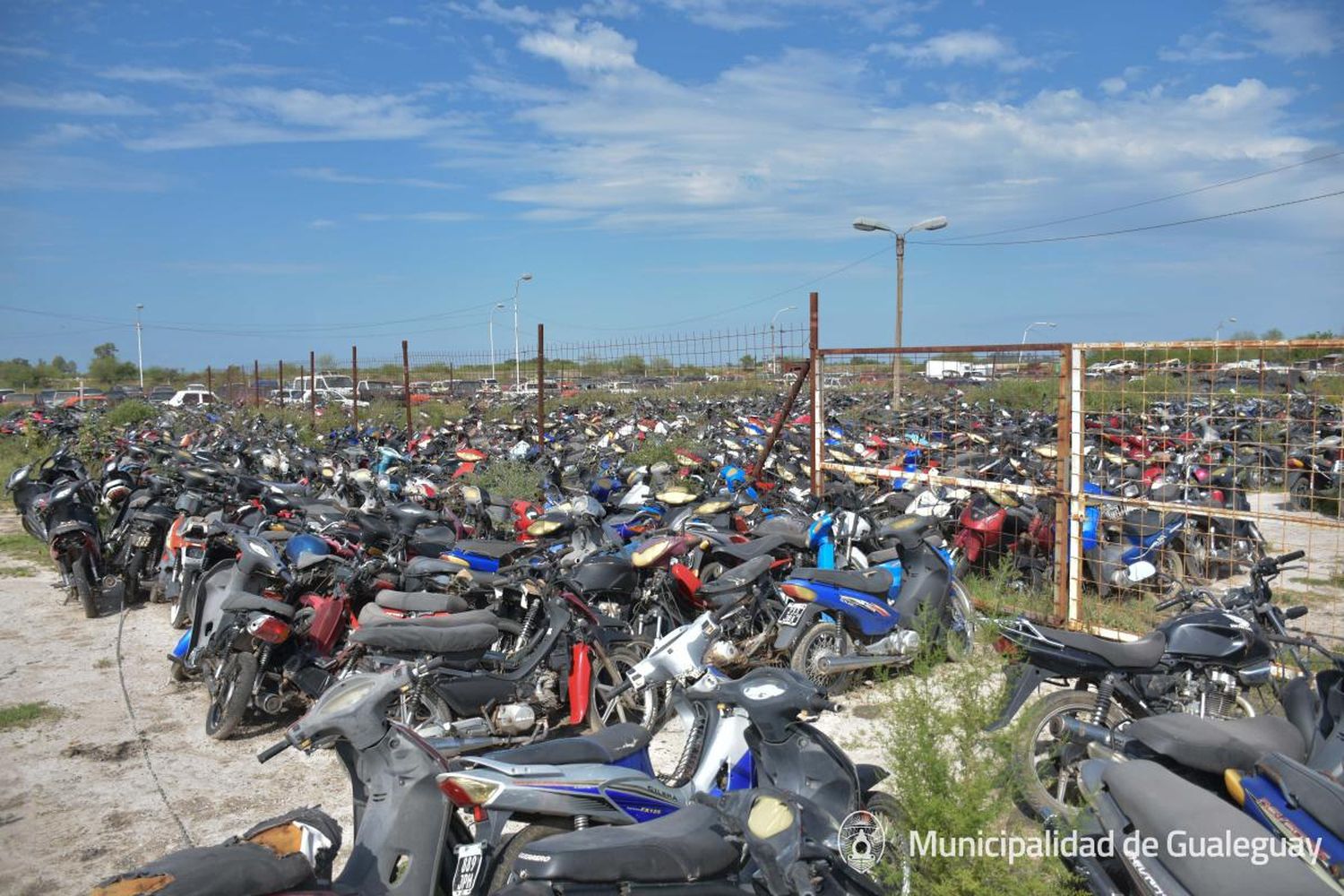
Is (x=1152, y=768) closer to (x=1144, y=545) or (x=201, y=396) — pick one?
(x=1144, y=545)

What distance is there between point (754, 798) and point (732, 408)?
14.6m

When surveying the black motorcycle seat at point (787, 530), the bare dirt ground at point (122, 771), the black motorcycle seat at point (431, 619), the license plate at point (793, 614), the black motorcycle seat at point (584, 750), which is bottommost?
the bare dirt ground at point (122, 771)

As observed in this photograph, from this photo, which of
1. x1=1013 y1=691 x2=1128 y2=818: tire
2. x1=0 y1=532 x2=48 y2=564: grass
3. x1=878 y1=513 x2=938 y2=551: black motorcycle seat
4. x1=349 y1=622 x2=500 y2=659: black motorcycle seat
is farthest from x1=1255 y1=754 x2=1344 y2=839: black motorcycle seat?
x1=0 y1=532 x2=48 y2=564: grass

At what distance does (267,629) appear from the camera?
4930mm

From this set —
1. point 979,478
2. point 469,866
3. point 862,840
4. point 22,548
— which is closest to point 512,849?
point 469,866

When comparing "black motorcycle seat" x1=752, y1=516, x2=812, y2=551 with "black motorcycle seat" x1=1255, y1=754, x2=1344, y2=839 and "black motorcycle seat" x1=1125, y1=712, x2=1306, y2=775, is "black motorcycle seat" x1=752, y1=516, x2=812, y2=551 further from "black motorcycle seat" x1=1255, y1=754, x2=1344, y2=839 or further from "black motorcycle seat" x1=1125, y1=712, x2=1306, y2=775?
"black motorcycle seat" x1=1255, y1=754, x2=1344, y2=839

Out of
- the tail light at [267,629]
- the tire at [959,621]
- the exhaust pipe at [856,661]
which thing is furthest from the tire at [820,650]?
the tail light at [267,629]

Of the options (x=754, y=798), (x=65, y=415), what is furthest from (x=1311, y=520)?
(x=65, y=415)

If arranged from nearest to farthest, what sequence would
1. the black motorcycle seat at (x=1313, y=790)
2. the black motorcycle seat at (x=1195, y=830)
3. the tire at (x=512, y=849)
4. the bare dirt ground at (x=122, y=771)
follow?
the black motorcycle seat at (x=1195, y=830) < the black motorcycle seat at (x=1313, y=790) < the tire at (x=512, y=849) < the bare dirt ground at (x=122, y=771)

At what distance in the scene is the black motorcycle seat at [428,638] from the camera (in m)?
4.36

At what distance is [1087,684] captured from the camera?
4.19 m

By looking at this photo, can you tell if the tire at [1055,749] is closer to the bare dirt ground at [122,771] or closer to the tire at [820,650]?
the bare dirt ground at [122,771]

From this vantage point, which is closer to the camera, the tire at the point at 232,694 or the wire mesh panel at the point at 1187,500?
the tire at the point at 232,694

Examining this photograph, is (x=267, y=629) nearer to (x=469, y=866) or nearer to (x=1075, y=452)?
(x=469, y=866)
